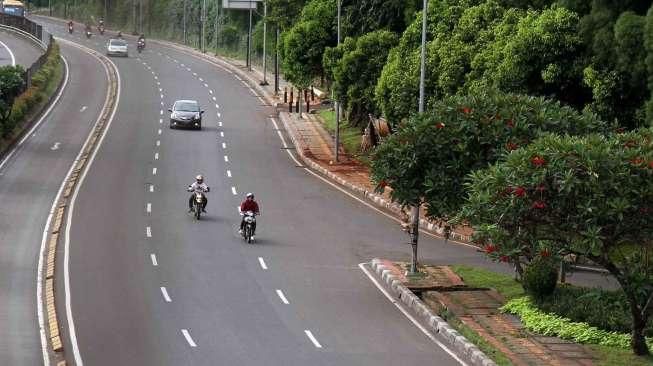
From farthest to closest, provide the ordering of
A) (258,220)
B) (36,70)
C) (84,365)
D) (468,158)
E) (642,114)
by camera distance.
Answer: (36,70) → (258,220) → (642,114) → (468,158) → (84,365)

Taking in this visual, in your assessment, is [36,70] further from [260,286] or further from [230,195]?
[260,286]

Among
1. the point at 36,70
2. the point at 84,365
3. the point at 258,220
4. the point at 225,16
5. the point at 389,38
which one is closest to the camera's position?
the point at 84,365

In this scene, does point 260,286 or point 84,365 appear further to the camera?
point 260,286

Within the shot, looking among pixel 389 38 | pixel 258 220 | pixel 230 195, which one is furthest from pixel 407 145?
pixel 389 38

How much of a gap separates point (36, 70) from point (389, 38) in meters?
31.7

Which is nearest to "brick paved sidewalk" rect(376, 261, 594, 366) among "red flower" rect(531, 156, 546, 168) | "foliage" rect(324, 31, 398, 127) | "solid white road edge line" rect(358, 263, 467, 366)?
"solid white road edge line" rect(358, 263, 467, 366)

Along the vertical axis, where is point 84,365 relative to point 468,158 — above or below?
below

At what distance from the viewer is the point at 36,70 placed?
269ft

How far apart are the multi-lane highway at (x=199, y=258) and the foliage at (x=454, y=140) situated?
2.72 m

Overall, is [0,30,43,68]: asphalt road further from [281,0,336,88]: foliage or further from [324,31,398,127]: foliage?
[324,31,398,127]: foliage

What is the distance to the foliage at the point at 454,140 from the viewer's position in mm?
30469

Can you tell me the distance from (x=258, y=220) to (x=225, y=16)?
97260mm

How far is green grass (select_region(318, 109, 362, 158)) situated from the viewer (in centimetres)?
6159

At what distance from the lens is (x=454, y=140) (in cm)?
3088
